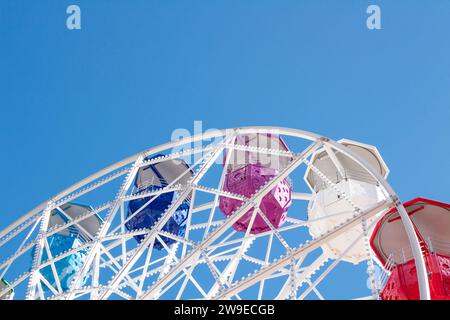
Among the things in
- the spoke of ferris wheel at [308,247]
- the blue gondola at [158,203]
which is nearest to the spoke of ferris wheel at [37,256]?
the blue gondola at [158,203]

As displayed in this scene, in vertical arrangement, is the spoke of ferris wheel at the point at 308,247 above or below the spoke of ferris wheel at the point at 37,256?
below

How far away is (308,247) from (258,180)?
7.07m

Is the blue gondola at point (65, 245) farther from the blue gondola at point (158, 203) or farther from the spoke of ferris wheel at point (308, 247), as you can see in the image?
the spoke of ferris wheel at point (308, 247)

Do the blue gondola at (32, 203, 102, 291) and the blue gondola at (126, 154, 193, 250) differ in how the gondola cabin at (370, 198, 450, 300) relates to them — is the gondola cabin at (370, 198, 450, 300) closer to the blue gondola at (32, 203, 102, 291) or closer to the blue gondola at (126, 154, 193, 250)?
the blue gondola at (126, 154, 193, 250)

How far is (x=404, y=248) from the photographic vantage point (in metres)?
19.1

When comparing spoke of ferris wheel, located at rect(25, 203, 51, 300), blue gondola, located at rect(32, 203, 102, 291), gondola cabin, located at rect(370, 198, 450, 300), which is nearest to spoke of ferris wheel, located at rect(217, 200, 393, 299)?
gondola cabin, located at rect(370, 198, 450, 300)

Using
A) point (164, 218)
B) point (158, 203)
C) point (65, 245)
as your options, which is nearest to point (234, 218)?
point (164, 218)

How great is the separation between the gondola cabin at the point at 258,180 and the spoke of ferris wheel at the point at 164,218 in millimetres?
2312

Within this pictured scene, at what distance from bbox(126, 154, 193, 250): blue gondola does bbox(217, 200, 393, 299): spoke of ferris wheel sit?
27.5 ft

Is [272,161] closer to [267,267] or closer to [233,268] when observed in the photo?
[233,268]

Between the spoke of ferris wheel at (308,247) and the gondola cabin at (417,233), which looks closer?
the spoke of ferris wheel at (308,247)

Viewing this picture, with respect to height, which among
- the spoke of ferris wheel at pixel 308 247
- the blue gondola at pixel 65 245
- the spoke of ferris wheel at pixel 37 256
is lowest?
the spoke of ferris wheel at pixel 308 247

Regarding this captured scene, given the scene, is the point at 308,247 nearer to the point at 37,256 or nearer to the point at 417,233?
the point at 417,233

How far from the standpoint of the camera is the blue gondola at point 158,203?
23.0m
